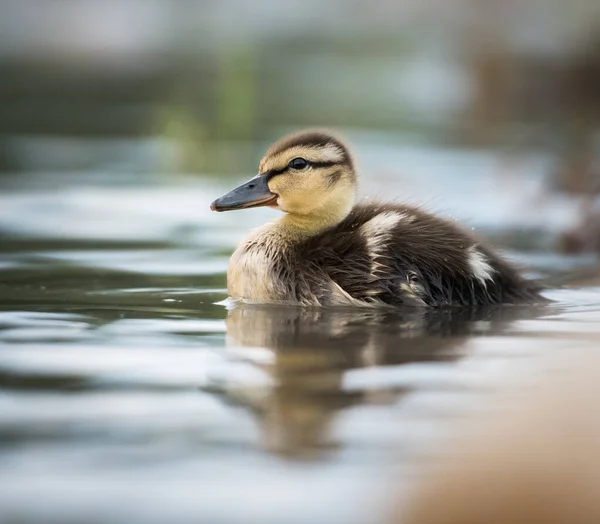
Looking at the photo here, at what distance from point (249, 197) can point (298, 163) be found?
255 millimetres

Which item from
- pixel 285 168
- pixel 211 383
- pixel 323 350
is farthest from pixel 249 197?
pixel 211 383

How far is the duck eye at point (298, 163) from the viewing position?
561cm

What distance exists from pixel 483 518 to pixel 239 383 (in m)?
1.20

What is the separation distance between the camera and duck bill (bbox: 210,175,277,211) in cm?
564

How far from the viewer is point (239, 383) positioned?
12.4 feet

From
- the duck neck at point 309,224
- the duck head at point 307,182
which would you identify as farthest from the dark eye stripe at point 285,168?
the duck neck at point 309,224

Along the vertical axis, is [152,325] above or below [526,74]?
below

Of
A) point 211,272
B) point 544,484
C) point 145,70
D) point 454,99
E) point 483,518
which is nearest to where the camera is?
point 483,518

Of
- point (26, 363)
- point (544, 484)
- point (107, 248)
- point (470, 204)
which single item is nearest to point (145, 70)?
point (470, 204)

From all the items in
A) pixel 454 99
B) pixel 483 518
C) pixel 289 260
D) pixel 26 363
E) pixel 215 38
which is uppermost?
pixel 215 38

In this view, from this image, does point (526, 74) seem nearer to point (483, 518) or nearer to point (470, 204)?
point (470, 204)

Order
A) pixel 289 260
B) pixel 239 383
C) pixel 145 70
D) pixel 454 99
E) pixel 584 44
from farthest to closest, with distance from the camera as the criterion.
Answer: pixel 145 70 → pixel 454 99 → pixel 584 44 → pixel 289 260 → pixel 239 383

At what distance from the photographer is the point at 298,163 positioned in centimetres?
561

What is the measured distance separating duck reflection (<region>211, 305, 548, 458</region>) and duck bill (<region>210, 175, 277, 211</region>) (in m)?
0.53
